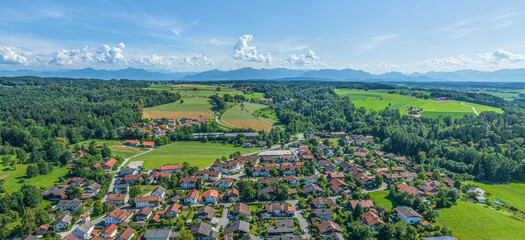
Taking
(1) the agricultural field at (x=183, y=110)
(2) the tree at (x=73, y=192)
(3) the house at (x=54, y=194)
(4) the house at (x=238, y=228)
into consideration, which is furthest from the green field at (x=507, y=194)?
(1) the agricultural field at (x=183, y=110)

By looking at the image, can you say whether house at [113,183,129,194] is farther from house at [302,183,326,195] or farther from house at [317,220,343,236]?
house at [317,220,343,236]

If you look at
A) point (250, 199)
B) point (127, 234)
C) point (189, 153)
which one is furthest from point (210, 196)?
point (189, 153)

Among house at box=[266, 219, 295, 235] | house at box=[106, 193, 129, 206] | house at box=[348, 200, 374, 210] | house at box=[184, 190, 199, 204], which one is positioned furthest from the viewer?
house at box=[106, 193, 129, 206]

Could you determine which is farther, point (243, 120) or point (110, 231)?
point (243, 120)

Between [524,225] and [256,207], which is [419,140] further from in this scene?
[256,207]

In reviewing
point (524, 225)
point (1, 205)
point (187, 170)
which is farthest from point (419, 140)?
point (1, 205)

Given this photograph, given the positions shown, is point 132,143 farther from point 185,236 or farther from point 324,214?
point 324,214

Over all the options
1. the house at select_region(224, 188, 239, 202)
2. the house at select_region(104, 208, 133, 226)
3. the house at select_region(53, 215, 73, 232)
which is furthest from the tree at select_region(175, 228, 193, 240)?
the house at select_region(53, 215, 73, 232)
